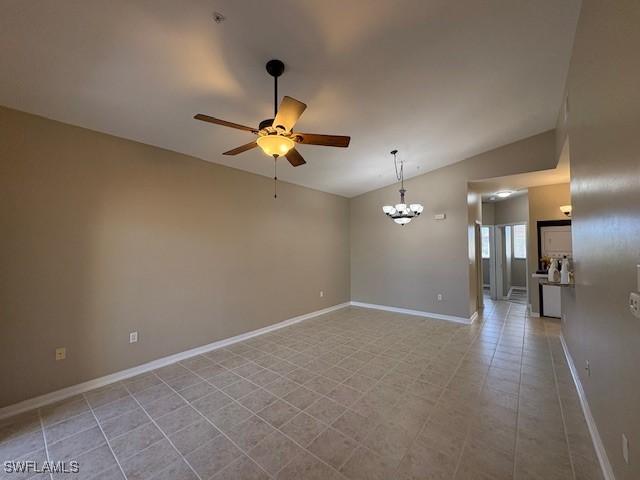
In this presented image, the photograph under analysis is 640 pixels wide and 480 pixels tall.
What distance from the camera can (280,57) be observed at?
6.93 ft

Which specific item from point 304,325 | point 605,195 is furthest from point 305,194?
point 605,195

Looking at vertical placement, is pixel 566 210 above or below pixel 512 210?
below

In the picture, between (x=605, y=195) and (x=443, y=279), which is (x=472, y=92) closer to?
(x=605, y=195)

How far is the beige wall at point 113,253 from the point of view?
2.42m

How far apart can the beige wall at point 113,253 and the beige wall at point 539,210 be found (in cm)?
537

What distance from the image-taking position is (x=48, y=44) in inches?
71.4

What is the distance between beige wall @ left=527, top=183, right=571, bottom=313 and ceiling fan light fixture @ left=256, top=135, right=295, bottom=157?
5.72 meters

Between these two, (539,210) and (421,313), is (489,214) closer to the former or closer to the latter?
(539,210)

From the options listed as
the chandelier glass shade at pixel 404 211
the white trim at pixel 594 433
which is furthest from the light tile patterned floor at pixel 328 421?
the chandelier glass shade at pixel 404 211

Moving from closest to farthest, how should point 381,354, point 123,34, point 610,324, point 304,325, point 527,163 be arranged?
point 610,324, point 123,34, point 381,354, point 527,163, point 304,325

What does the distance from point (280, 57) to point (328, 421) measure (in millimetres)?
3099

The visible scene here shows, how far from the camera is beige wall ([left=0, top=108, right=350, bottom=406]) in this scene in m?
2.42

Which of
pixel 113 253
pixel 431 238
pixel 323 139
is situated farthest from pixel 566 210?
pixel 113 253

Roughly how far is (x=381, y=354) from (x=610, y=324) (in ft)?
8.01
